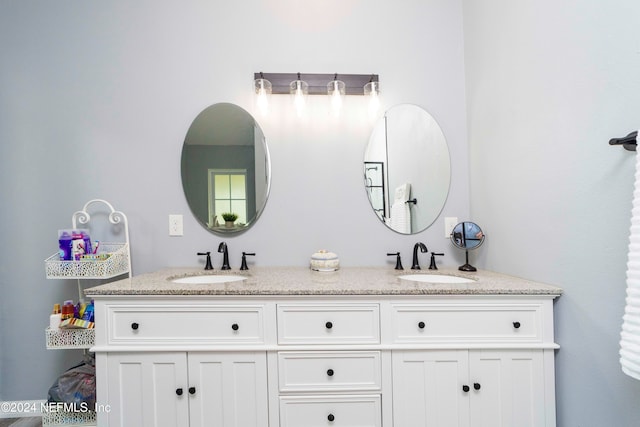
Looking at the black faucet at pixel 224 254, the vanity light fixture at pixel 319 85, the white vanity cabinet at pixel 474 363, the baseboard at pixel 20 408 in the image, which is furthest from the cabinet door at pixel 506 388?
the baseboard at pixel 20 408

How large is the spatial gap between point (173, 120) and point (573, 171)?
78.2 inches

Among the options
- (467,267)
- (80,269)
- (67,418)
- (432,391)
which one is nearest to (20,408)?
(67,418)

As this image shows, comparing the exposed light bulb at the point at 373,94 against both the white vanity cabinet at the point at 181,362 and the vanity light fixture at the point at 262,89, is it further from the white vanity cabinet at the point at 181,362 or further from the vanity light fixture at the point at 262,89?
the white vanity cabinet at the point at 181,362

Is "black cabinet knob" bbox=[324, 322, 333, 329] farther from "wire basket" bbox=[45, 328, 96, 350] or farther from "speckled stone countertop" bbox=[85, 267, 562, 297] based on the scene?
"wire basket" bbox=[45, 328, 96, 350]

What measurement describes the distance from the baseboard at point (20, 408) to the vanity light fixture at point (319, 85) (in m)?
2.25

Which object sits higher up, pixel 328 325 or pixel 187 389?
pixel 328 325

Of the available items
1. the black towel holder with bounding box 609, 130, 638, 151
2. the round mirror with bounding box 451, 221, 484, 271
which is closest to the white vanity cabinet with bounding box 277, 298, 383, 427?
the round mirror with bounding box 451, 221, 484, 271

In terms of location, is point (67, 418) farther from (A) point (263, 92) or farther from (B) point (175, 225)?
(A) point (263, 92)

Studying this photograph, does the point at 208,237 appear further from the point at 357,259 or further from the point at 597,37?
the point at 597,37

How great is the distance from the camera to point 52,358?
168 centimetres

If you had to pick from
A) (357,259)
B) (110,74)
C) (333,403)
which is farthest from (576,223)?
(110,74)

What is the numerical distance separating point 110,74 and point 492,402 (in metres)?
2.58

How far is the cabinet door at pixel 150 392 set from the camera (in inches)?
46.6

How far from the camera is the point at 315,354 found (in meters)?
1.18
